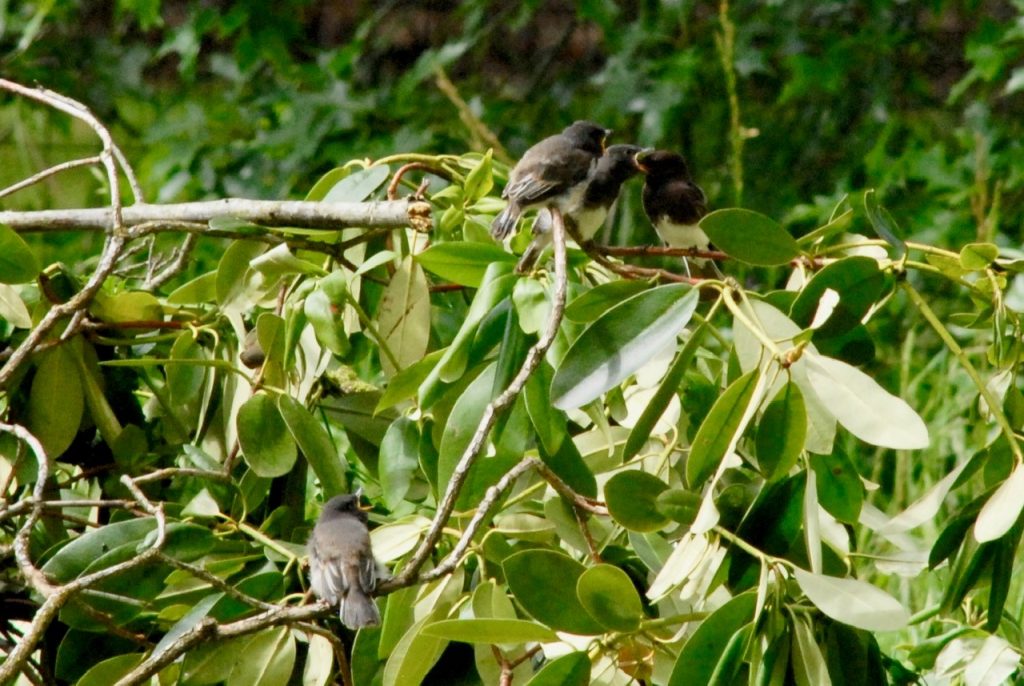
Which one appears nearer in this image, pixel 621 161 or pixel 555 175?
pixel 555 175

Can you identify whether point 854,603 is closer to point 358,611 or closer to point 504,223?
point 358,611

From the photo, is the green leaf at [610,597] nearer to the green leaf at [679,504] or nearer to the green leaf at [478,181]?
the green leaf at [679,504]

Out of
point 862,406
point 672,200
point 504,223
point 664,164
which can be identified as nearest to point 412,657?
point 862,406

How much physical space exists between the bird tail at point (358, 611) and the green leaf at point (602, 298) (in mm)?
405

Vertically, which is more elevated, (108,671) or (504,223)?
(504,223)

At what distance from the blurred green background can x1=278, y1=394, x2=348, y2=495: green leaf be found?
2.82m

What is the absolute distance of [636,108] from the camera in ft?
16.4

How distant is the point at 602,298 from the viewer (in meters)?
1.48

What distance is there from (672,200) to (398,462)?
120 cm

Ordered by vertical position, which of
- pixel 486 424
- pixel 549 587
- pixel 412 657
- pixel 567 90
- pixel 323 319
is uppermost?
pixel 486 424

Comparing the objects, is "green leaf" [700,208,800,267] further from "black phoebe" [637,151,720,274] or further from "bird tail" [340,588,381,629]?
"black phoebe" [637,151,720,274]

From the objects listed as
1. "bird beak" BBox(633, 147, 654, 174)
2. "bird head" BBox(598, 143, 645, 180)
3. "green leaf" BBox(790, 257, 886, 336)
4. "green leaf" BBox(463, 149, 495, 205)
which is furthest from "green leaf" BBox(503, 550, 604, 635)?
"bird beak" BBox(633, 147, 654, 174)

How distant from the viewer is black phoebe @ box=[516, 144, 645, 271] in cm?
Result: 198

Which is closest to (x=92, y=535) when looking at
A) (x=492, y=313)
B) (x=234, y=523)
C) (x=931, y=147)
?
(x=234, y=523)
